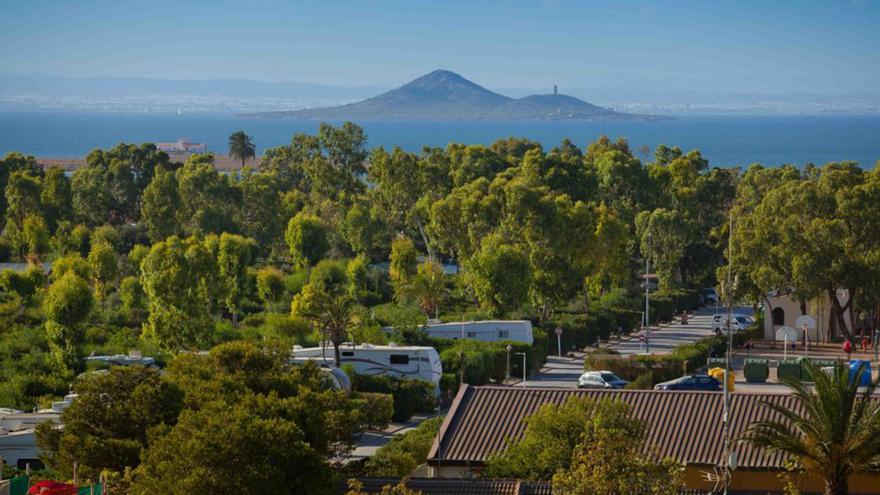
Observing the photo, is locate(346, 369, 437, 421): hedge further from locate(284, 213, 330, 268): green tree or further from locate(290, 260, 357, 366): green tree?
locate(284, 213, 330, 268): green tree

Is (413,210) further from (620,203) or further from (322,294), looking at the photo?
(322,294)

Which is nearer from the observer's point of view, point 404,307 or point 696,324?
point 404,307

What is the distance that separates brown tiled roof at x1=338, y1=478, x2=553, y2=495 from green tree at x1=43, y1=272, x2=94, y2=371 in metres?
20.6

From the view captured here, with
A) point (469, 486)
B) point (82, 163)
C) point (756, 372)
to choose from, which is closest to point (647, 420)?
point (469, 486)

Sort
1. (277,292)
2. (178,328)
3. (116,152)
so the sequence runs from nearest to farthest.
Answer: (178,328)
(277,292)
(116,152)

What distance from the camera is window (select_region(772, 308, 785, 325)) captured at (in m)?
56.6

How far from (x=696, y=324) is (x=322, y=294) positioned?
17.8 metres

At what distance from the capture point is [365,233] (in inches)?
2758

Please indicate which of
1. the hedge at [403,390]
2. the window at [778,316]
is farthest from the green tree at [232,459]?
the window at [778,316]

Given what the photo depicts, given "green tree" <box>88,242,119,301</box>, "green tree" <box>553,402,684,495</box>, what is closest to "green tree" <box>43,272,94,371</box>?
"green tree" <box>88,242,119,301</box>

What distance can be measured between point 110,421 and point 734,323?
105ft

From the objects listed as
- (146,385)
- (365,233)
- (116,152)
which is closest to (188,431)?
(146,385)

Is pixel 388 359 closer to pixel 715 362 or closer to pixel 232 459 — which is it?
pixel 715 362

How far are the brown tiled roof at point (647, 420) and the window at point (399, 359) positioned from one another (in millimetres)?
12910
